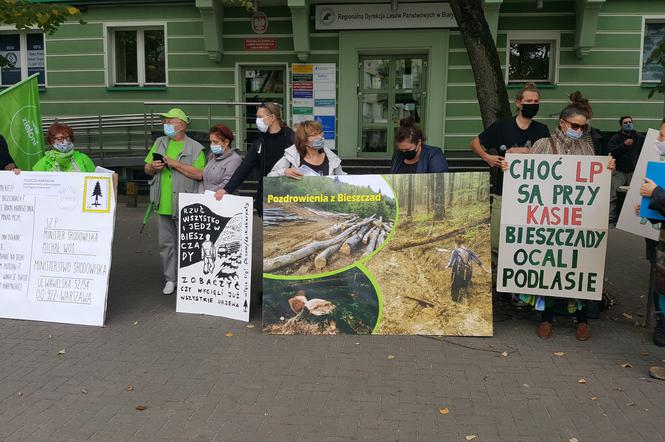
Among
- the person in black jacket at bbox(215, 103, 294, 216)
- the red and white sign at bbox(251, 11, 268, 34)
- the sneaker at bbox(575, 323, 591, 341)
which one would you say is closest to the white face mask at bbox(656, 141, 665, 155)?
the sneaker at bbox(575, 323, 591, 341)

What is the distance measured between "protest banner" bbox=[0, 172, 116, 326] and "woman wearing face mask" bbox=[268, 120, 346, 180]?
5.26 feet

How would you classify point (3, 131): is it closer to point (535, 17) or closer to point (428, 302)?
point (428, 302)

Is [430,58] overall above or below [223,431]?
above

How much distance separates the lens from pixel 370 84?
14047mm

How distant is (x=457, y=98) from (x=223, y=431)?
1128cm

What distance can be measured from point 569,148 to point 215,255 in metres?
3.25

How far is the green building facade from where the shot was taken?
1300cm

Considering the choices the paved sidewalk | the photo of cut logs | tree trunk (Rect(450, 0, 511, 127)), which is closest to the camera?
the paved sidewalk

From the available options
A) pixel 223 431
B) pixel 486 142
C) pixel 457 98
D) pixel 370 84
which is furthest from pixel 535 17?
pixel 223 431

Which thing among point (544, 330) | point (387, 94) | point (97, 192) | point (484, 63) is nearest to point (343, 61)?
point (387, 94)

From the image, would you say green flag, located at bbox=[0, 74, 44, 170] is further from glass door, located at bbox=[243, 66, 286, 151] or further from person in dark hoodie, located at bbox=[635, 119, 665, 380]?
glass door, located at bbox=[243, 66, 286, 151]

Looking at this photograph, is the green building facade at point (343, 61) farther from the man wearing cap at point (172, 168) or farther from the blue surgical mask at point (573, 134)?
the blue surgical mask at point (573, 134)

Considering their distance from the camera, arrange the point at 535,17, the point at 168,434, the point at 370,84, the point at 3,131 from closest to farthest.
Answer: the point at 168,434
the point at 3,131
the point at 535,17
the point at 370,84

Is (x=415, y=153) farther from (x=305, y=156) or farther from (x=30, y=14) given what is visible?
(x=30, y=14)
